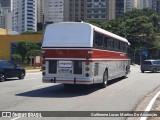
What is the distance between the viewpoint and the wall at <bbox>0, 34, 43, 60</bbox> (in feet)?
268

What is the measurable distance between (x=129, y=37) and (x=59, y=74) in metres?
85.9

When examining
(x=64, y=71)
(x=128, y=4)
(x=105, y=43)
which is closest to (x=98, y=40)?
(x=105, y=43)

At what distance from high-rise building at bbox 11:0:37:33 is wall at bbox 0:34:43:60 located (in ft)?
35.7

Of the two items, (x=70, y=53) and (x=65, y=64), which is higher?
(x=70, y=53)

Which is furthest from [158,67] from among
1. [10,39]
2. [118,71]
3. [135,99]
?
[10,39]

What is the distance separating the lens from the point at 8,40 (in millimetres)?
84250

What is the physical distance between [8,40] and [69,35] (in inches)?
2666

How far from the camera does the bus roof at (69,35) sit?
1798 centimetres

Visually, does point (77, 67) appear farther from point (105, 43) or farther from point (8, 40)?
point (8, 40)

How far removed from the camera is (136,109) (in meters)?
12.9

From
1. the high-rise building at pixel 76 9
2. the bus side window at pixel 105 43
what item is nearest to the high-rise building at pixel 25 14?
the high-rise building at pixel 76 9

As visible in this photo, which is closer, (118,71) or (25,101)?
(25,101)

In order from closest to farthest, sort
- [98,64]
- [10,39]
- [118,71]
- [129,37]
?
[98,64] < [118,71] < [10,39] < [129,37]

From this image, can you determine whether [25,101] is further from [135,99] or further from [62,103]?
[135,99]
